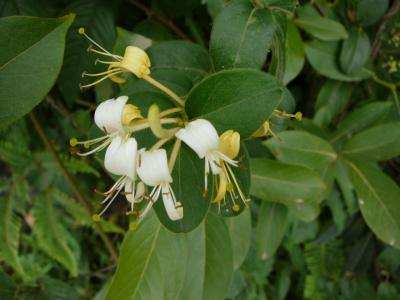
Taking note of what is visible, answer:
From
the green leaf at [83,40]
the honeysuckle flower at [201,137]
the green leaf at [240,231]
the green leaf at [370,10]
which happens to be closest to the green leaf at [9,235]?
the green leaf at [83,40]

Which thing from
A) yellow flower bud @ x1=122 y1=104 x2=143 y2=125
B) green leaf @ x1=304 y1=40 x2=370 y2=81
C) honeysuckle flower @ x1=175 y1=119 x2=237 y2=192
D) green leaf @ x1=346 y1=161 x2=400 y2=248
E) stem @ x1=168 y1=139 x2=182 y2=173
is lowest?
green leaf @ x1=346 y1=161 x2=400 y2=248

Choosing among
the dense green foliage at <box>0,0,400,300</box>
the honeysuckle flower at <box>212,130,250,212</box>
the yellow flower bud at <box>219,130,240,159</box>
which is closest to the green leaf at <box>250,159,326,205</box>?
the dense green foliage at <box>0,0,400,300</box>

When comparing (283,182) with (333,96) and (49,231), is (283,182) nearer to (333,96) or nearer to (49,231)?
(333,96)

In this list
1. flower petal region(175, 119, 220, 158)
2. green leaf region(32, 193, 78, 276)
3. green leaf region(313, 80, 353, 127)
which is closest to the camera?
flower petal region(175, 119, 220, 158)

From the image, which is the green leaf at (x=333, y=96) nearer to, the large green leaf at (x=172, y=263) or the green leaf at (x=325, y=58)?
the green leaf at (x=325, y=58)

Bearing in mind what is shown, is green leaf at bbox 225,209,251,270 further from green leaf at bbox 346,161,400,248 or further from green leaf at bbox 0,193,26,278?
green leaf at bbox 0,193,26,278
